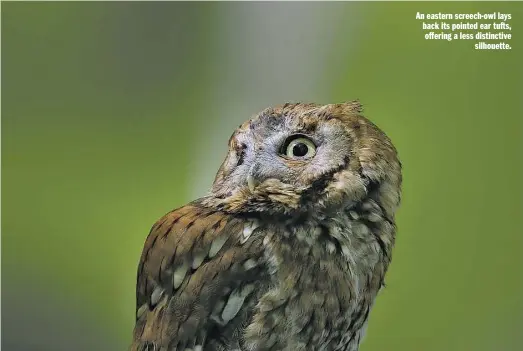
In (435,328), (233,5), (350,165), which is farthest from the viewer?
(233,5)

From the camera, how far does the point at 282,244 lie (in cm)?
132

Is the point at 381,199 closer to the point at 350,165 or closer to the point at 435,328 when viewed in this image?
the point at 350,165

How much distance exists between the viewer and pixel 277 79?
5.70 feet

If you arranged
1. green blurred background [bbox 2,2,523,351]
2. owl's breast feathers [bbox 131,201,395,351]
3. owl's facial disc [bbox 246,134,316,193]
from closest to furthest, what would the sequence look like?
owl's breast feathers [bbox 131,201,395,351]
owl's facial disc [bbox 246,134,316,193]
green blurred background [bbox 2,2,523,351]

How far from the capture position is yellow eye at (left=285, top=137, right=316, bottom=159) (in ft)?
4.57

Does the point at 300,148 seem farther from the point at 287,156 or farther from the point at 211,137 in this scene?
the point at 211,137

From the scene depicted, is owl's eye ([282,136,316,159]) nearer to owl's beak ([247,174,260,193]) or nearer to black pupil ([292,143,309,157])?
black pupil ([292,143,309,157])

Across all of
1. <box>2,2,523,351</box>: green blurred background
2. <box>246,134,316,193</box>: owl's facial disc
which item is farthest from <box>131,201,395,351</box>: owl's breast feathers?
<box>2,2,523,351</box>: green blurred background

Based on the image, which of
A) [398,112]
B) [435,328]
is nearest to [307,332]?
[435,328]

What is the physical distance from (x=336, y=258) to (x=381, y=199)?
21cm

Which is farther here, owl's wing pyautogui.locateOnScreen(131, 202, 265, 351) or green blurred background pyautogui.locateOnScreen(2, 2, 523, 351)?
green blurred background pyautogui.locateOnScreen(2, 2, 523, 351)

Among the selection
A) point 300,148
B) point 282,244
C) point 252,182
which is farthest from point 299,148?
point 282,244

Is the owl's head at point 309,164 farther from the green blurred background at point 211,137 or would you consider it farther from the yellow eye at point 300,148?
the green blurred background at point 211,137

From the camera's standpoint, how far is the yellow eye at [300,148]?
1393 millimetres
